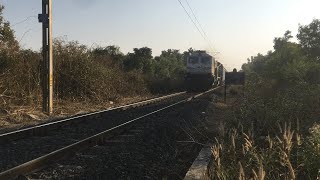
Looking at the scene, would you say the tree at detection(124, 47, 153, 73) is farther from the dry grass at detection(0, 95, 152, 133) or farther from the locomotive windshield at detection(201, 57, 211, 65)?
the dry grass at detection(0, 95, 152, 133)

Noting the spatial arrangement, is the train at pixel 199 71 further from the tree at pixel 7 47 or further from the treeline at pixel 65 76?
the tree at pixel 7 47

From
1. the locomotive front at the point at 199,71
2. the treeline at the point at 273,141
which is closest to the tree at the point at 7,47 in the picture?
the treeline at the point at 273,141

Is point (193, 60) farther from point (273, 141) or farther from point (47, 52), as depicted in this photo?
point (273, 141)

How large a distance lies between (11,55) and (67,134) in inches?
359

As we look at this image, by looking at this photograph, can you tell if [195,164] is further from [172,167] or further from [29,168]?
[29,168]

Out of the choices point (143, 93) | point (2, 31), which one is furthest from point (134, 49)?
point (2, 31)

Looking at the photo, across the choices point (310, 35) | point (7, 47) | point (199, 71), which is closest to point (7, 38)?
point (7, 47)

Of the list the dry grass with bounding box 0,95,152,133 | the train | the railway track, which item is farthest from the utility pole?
the train

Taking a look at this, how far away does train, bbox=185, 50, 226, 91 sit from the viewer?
3984cm

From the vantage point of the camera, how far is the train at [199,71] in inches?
1569

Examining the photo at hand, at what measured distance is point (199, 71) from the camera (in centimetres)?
3997

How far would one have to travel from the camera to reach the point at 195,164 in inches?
302

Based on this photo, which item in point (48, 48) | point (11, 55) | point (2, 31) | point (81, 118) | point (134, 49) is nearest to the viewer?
point (81, 118)

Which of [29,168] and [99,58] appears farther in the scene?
[99,58]
